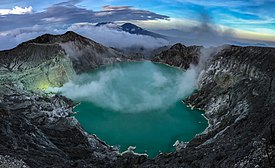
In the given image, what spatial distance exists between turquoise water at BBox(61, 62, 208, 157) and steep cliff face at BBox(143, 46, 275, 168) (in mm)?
6102

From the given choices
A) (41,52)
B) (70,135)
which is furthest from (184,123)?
(41,52)

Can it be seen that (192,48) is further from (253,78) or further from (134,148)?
(134,148)

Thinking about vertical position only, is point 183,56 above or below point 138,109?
above

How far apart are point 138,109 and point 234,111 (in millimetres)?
29741

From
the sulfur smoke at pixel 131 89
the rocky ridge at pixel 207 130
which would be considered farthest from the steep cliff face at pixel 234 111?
the sulfur smoke at pixel 131 89

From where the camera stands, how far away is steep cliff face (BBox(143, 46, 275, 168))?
38.0 metres

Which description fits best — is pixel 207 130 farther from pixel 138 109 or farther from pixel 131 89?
pixel 131 89

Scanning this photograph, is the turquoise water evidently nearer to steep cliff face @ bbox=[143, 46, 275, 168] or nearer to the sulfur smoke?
the sulfur smoke

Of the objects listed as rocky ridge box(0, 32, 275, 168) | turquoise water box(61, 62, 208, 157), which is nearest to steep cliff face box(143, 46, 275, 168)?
rocky ridge box(0, 32, 275, 168)

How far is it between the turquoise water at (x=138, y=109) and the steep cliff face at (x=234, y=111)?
610 centimetres

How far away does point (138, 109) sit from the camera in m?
98.2

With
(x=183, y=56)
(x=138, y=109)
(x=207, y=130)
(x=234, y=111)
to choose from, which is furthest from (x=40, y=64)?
(x=234, y=111)

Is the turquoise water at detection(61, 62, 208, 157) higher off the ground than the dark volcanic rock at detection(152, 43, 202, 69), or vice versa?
the dark volcanic rock at detection(152, 43, 202, 69)

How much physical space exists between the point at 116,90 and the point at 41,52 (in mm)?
34504
